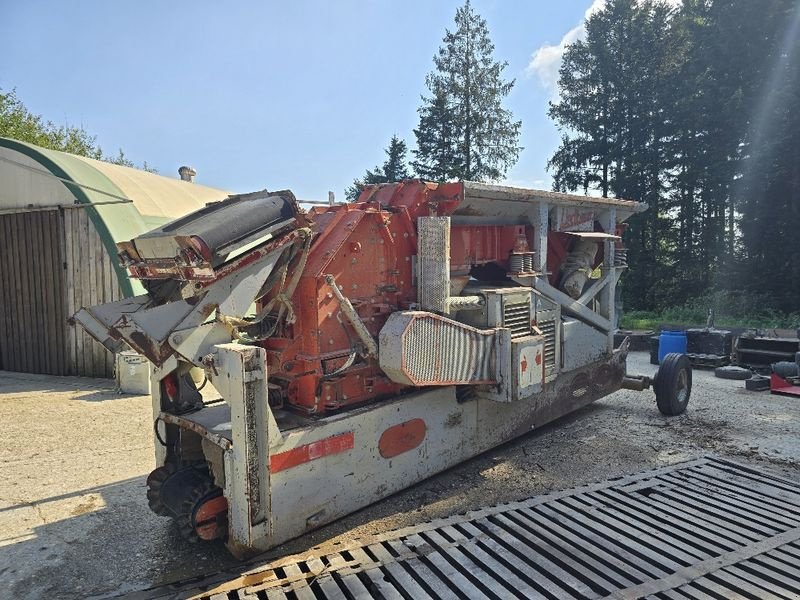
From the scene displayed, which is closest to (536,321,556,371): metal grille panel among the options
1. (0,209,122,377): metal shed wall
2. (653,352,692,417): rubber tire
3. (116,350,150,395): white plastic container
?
(653,352,692,417): rubber tire

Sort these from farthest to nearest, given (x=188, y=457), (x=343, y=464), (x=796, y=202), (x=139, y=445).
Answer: (x=796, y=202)
(x=139, y=445)
(x=188, y=457)
(x=343, y=464)

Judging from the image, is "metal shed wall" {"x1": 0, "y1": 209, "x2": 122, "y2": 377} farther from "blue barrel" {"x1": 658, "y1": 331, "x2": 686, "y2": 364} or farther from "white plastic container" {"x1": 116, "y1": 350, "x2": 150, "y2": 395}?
"blue barrel" {"x1": 658, "y1": 331, "x2": 686, "y2": 364}

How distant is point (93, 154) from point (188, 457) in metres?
33.8

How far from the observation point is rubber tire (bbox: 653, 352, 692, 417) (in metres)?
6.60

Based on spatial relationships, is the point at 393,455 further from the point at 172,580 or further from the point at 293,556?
the point at 172,580

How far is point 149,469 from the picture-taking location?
17.3 feet

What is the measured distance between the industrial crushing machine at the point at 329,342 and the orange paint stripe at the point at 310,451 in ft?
0.03

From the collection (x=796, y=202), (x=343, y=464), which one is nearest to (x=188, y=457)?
(x=343, y=464)

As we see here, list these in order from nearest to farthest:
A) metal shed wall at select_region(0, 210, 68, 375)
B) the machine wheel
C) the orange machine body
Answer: the machine wheel < the orange machine body < metal shed wall at select_region(0, 210, 68, 375)

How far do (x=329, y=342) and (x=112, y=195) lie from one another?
7233mm

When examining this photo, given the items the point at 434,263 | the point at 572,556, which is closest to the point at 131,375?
the point at 434,263

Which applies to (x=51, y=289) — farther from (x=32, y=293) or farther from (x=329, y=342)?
(x=329, y=342)

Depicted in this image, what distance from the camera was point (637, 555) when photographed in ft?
11.2

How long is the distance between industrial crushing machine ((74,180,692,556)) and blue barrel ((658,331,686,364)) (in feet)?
16.3
